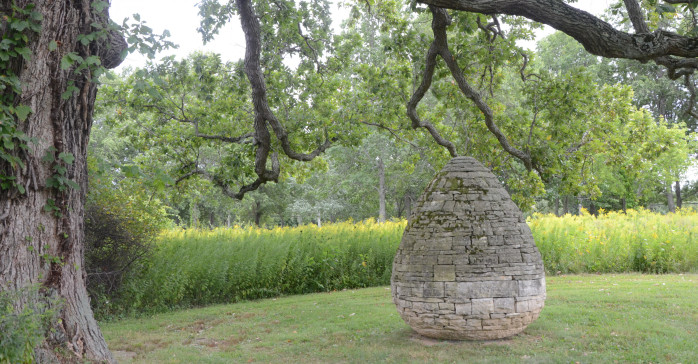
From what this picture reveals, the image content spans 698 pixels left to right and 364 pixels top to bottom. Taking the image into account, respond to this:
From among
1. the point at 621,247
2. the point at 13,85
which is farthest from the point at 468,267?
the point at 621,247

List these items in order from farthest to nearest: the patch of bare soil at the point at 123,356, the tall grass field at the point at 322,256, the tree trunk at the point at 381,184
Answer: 1. the tree trunk at the point at 381,184
2. the tall grass field at the point at 322,256
3. the patch of bare soil at the point at 123,356

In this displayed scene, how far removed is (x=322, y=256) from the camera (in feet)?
43.2

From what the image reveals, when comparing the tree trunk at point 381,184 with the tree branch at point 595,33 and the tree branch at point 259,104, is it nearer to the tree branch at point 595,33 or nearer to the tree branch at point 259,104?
the tree branch at point 259,104

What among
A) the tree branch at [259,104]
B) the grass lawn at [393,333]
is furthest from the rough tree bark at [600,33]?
the tree branch at [259,104]

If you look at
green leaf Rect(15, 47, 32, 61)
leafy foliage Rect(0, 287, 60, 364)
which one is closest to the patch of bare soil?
leafy foliage Rect(0, 287, 60, 364)

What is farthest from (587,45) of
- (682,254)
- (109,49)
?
(682,254)

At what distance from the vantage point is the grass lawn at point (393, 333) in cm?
648

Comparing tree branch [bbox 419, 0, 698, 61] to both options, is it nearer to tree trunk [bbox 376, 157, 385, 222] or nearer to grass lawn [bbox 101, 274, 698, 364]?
grass lawn [bbox 101, 274, 698, 364]

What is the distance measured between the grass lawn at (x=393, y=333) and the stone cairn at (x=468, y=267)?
1.24ft

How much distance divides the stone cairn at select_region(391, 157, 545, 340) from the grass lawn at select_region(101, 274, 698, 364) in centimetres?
38

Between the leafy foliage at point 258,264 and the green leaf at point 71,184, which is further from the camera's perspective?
the leafy foliage at point 258,264

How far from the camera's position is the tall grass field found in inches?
432

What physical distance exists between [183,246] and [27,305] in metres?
7.86

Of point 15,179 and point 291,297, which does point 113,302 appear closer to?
point 291,297
